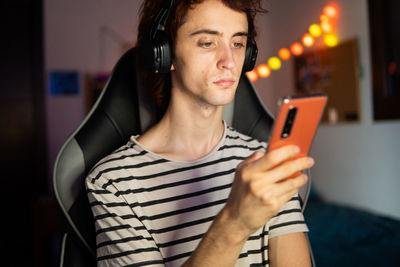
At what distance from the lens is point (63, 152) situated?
0.95 m

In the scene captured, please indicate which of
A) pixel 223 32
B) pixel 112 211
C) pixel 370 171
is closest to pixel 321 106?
pixel 223 32

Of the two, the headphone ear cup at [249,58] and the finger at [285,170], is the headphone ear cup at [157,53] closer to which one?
the headphone ear cup at [249,58]

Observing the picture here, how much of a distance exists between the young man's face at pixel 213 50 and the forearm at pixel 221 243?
38 centimetres

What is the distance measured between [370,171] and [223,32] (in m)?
2.45

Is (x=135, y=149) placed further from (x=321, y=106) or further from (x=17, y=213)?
(x=17, y=213)

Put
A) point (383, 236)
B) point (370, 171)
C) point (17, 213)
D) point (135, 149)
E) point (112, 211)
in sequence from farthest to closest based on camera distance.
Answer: point (17, 213) < point (370, 171) < point (383, 236) < point (135, 149) < point (112, 211)

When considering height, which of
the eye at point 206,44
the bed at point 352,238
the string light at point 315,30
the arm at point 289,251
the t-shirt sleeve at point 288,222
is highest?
the string light at point 315,30

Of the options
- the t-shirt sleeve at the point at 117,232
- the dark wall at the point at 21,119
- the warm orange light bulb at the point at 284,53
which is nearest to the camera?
the t-shirt sleeve at the point at 117,232

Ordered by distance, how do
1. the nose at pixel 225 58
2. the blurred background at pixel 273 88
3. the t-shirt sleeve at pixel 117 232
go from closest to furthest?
the t-shirt sleeve at pixel 117 232
the nose at pixel 225 58
the blurred background at pixel 273 88

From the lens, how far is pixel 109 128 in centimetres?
103

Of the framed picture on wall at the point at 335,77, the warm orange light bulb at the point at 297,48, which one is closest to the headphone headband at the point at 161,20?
the framed picture on wall at the point at 335,77

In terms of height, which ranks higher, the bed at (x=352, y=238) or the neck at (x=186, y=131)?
the neck at (x=186, y=131)

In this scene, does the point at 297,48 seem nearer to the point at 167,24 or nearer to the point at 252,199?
the point at 167,24

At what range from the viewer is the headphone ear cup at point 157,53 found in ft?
3.19
